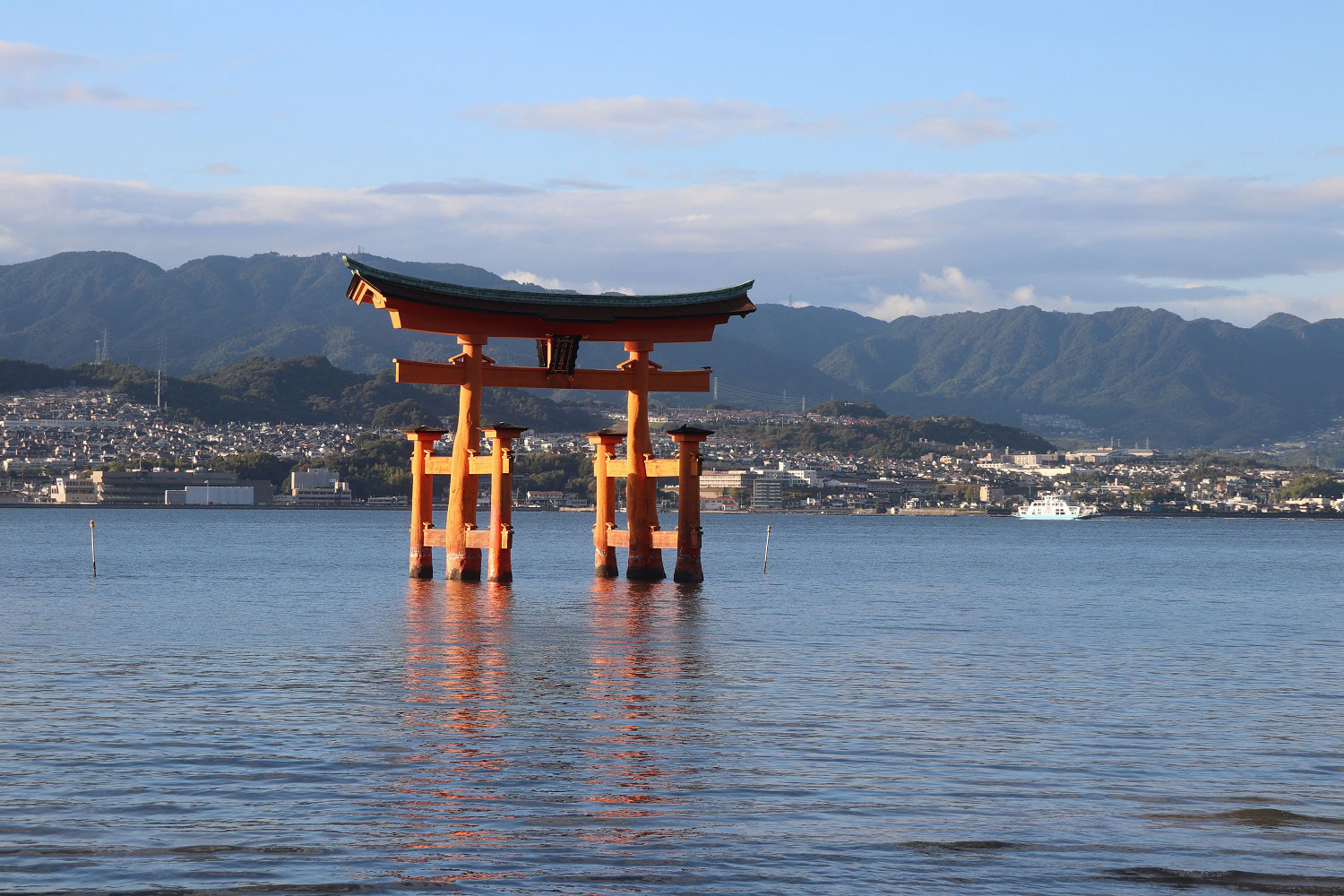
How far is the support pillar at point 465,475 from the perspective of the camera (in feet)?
132

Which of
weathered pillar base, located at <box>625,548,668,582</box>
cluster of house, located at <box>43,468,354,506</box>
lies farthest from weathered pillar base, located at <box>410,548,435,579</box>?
cluster of house, located at <box>43,468,354,506</box>

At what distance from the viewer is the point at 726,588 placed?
Result: 4972 centimetres

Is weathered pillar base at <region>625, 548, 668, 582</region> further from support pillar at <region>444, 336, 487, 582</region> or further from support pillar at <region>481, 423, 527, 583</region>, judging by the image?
support pillar at <region>444, 336, 487, 582</region>

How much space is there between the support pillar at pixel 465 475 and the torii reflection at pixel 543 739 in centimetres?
604

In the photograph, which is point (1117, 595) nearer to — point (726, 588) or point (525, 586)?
point (726, 588)

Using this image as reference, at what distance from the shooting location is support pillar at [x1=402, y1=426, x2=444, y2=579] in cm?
4275

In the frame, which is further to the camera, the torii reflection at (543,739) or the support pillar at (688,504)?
the support pillar at (688,504)

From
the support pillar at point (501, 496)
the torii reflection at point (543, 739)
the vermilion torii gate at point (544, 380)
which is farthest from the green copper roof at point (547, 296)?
the torii reflection at point (543, 739)

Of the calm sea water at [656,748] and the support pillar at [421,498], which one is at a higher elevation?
the support pillar at [421,498]

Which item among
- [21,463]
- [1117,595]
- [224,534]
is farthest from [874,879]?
[21,463]

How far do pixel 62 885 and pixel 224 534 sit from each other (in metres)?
99.1

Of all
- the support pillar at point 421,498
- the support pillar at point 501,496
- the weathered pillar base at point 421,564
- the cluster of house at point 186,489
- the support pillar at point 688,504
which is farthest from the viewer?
the cluster of house at point 186,489

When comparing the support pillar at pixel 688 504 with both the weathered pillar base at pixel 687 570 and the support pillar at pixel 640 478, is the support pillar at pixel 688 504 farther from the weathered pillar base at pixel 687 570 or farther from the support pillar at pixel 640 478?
the support pillar at pixel 640 478

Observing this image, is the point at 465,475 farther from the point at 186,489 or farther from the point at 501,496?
the point at 186,489
